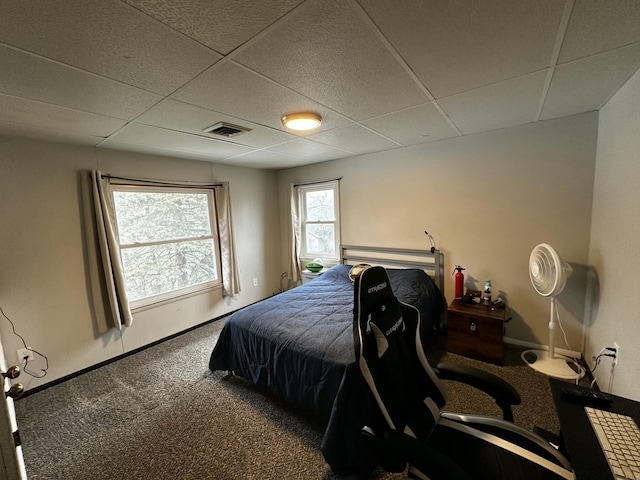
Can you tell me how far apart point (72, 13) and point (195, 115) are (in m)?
1.02

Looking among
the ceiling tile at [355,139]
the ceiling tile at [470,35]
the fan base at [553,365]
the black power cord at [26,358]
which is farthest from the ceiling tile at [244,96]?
the fan base at [553,365]

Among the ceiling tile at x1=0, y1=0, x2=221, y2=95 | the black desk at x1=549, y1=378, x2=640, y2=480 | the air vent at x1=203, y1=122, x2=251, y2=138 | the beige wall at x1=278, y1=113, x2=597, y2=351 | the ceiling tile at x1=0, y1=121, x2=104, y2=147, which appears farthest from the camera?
the beige wall at x1=278, y1=113, x2=597, y2=351

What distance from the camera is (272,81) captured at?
4.83 ft

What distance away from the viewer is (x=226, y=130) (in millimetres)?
2287

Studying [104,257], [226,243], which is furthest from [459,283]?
[104,257]

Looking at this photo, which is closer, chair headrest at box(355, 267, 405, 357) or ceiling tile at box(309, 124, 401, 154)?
chair headrest at box(355, 267, 405, 357)

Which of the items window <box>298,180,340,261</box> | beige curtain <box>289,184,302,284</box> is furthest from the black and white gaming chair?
beige curtain <box>289,184,302,284</box>

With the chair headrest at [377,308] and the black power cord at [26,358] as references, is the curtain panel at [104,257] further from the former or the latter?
the chair headrest at [377,308]

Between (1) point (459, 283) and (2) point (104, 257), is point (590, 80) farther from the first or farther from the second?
(2) point (104, 257)

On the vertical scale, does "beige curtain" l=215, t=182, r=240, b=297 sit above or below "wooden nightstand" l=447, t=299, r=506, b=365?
above

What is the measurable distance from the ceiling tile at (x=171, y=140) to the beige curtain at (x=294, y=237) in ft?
4.38

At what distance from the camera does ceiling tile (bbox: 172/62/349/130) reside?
4.60 ft

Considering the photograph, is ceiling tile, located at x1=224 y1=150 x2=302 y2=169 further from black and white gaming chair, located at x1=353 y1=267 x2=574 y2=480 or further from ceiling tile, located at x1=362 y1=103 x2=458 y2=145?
black and white gaming chair, located at x1=353 y1=267 x2=574 y2=480

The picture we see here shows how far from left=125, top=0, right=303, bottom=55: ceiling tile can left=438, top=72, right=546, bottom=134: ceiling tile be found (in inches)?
54.2
